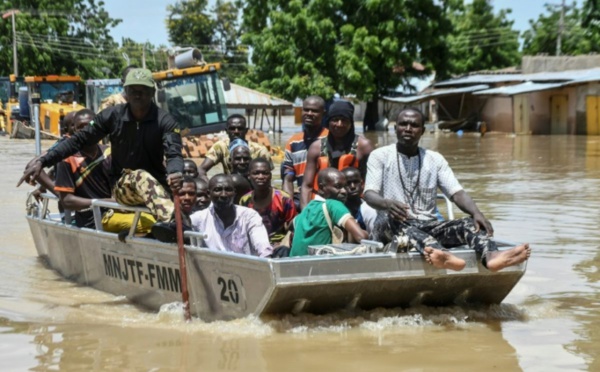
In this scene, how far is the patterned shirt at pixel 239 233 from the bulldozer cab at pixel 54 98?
2061 cm

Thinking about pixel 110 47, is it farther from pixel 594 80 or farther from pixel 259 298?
pixel 259 298

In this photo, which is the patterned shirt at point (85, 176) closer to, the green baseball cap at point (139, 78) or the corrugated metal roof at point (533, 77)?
the green baseball cap at point (139, 78)

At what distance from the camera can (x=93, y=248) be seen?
330 inches

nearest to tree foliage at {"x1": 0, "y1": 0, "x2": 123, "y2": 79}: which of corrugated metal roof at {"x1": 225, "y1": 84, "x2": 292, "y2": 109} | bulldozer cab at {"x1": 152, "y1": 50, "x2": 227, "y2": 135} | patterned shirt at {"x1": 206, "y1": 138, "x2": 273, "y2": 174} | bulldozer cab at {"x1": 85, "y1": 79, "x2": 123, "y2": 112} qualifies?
corrugated metal roof at {"x1": 225, "y1": 84, "x2": 292, "y2": 109}

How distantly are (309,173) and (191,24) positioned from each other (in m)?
69.5

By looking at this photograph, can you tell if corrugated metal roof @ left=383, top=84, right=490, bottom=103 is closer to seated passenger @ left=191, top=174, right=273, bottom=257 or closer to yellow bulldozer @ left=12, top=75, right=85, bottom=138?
yellow bulldozer @ left=12, top=75, right=85, bottom=138

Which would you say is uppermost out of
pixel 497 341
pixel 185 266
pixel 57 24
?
pixel 57 24

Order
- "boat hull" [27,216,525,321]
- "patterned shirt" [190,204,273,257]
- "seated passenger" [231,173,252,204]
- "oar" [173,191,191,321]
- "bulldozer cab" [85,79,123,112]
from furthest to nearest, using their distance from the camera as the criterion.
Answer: "bulldozer cab" [85,79,123,112], "seated passenger" [231,173,252,204], "patterned shirt" [190,204,273,257], "oar" [173,191,191,321], "boat hull" [27,216,525,321]

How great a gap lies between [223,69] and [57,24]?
2082 cm

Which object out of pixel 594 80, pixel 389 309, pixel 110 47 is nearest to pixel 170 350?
pixel 389 309

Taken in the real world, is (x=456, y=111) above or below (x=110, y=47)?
below

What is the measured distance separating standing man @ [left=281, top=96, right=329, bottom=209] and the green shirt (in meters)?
1.53

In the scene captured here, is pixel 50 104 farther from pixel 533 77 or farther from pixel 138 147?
pixel 138 147

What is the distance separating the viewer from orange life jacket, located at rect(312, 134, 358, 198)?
828 centimetres
